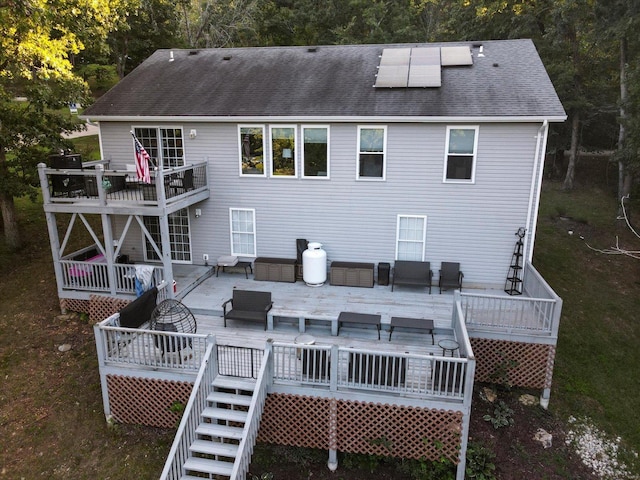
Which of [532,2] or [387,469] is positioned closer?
[387,469]

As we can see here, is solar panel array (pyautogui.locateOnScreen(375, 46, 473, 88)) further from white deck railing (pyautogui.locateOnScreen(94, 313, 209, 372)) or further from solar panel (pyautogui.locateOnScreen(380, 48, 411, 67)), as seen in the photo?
white deck railing (pyautogui.locateOnScreen(94, 313, 209, 372))

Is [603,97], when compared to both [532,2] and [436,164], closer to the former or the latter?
[532,2]

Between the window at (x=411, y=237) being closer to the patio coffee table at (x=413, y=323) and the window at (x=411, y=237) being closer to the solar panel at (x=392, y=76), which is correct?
the patio coffee table at (x=413, y=323)

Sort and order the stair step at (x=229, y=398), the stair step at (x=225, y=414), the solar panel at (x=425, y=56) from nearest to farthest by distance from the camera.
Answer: the stair step at (x=225, y=414) < the stair step at (x=229, y=398) < the solar panel at (x=425, y=56)

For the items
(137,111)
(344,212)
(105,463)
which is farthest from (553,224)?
(105,463)

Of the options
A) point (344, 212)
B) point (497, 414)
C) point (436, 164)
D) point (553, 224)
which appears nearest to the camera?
point (497, 414)

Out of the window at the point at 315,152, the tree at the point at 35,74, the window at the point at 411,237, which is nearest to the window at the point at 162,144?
the tree at the point at 35,74

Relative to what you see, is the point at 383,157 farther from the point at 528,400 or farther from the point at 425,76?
the point at 528,400
